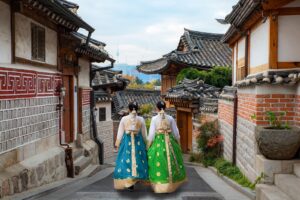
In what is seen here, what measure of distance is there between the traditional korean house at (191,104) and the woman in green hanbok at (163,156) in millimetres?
7774

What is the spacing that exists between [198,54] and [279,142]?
20142mm

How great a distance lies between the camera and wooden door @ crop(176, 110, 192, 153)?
67.8 feet

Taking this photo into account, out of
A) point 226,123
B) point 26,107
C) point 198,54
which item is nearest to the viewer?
point 26,107

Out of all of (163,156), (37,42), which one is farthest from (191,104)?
(163,156)

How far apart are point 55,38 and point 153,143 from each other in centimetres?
477

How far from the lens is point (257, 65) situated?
9.39 metres

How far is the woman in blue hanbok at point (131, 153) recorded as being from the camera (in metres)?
8.55

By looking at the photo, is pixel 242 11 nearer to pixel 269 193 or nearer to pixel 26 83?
pixel 269 193

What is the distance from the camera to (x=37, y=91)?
32.4ft

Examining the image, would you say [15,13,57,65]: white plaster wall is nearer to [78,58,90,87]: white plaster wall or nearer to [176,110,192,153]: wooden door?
[78,58,90,87]: white plaster wall

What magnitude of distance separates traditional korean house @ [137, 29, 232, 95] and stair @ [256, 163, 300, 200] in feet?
60.2

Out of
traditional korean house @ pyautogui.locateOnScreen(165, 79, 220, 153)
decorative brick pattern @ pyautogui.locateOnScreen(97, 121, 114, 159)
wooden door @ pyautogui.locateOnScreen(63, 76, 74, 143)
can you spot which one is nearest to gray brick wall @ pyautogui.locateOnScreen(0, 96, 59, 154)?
wooden door @ pyautogui.locateOnScreen(63, 76, 74, 143)

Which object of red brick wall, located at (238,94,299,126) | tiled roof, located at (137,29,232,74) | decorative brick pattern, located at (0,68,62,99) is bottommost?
red brick wall, located at (238,94,299,126)

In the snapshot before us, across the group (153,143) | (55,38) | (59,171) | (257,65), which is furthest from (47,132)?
(257,65)
